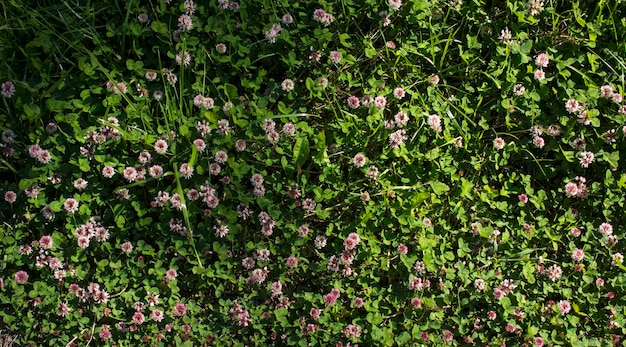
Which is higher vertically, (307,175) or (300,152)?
(300,152)

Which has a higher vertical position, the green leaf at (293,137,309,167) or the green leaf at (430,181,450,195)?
the green leaf at (293,137,309,167)

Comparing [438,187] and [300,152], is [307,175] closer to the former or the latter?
[300,152]

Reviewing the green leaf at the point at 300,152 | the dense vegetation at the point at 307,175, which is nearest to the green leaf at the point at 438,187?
the dense vegetation at the point at 307,175

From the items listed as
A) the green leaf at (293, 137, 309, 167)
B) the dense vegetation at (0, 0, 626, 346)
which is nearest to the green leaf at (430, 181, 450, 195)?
the dense vegetation at (0, 0, 626, 346)

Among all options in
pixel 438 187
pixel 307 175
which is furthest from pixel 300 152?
pixel 438 187

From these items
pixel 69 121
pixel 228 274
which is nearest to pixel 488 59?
pixel 228 274

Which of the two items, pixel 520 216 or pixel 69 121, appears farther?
pixel 520 216

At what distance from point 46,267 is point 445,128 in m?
1.73

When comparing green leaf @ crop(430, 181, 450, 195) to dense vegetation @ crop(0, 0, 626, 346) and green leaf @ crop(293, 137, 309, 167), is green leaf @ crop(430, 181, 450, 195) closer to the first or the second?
dense vegetation @ crop(0, 0, 626, 346)

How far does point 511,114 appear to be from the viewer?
279 cm

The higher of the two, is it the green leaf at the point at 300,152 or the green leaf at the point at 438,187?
the green leaf at the point at 300,152

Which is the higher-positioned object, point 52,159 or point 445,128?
point 52,159

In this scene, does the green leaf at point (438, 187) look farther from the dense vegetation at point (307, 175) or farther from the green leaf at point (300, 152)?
the green leaf at point (300, 152)

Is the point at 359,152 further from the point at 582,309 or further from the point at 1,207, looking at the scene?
the point at 1,207
